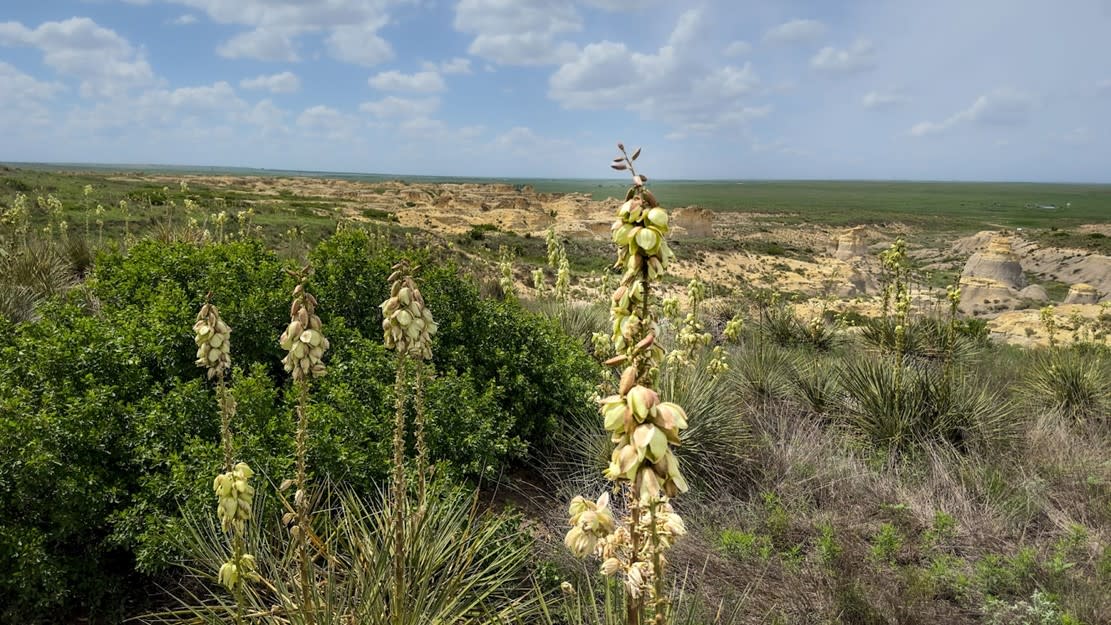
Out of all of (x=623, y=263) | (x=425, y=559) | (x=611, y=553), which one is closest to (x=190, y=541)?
(x=425, y=559)

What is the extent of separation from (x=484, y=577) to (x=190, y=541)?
58.2 inches

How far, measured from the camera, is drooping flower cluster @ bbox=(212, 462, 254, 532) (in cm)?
219

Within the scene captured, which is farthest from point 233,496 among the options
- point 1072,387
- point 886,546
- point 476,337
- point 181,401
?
point 1072,387

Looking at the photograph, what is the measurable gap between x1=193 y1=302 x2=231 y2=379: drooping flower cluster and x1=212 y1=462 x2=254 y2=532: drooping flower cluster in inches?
15.0

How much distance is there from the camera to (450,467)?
3.89 meters

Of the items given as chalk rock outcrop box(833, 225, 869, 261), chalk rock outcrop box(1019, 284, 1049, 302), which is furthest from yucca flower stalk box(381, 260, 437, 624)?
chalk rock outcrop box(833, 225, 869, 261)

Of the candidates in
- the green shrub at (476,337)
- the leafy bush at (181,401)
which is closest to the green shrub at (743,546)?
the leafy bush at (181,401)

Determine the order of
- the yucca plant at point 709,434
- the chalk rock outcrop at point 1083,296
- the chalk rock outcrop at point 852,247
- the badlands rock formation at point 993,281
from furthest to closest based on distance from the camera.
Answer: the chalk rock outcrop at point 852,247
the chalk rock outcrop at point 1083,296
the badlands rock formation at point 993,281
the yucca plant at point 709,434

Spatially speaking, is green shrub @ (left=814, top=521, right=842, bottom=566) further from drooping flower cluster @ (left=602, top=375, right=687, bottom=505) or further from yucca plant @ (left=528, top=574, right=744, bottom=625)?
drooping flower cluster @ (left=602, top=375, right=687, bottom=505)

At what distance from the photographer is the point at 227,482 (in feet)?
7.20

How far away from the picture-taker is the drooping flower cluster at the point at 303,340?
2113 millimetres

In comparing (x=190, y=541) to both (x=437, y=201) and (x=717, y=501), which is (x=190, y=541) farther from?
(x=437, y=201)

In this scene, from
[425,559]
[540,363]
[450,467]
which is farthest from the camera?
[540,363]

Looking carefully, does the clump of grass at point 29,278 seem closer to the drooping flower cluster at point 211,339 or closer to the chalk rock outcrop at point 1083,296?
the drooping flower cluster at point 211,339
